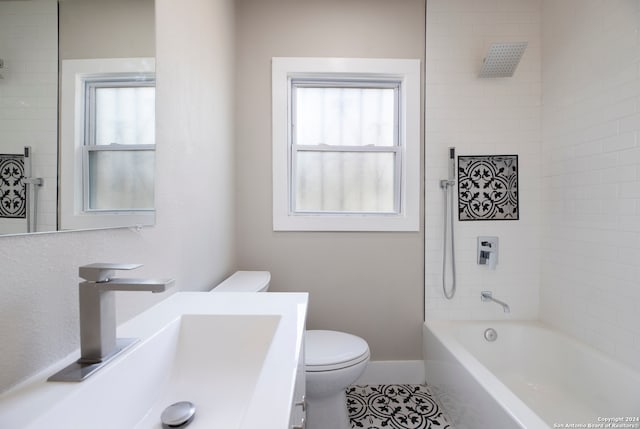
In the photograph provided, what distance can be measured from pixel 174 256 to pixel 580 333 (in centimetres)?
224

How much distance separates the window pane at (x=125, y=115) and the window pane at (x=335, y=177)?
121 cm

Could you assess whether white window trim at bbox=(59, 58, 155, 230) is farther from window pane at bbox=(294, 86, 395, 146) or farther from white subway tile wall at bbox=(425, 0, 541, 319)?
white subway tile wall at bbox=(425, 0, 541, 319)

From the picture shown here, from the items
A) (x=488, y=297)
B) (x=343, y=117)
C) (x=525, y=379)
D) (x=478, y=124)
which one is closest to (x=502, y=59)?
(x=478, y=124)

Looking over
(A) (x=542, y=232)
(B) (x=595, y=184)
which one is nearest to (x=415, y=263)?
(A) (x=542, y=232)

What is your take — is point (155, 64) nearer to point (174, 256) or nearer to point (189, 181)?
point (189, 181)

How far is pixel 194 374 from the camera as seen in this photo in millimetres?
785

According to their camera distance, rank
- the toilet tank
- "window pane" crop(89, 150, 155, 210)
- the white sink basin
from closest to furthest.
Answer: the white sink basin < "window pane" crop(89, 150, 155, 210) < the toilet tank

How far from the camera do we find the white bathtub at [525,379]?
4.08 ft

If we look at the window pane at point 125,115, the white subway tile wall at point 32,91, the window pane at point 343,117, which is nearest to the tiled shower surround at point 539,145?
the window pane at point 343,117

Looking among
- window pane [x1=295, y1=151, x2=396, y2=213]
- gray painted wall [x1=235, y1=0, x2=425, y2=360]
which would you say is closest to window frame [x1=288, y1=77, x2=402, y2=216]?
window pane [x1=295, y1=151, x2=396, y2=213]

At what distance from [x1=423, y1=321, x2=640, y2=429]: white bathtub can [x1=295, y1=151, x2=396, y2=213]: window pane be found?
3.22 feet

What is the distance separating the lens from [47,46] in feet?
1.82

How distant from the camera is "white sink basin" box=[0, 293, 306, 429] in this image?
1.55 feet

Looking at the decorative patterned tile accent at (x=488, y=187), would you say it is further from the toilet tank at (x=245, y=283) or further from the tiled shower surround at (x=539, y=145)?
the toilet tank at (x=245, y=283)
